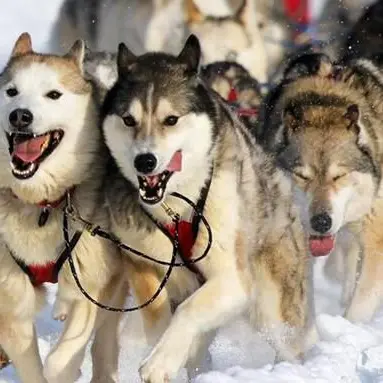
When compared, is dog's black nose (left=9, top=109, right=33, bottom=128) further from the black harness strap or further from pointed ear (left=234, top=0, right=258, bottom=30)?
pointed ear (left=234, top=0, right=258, bottom=30)

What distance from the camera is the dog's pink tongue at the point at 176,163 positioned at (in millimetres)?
3713

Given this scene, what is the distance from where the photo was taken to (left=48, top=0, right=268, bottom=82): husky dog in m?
8.97

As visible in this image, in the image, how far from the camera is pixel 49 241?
3.87 m

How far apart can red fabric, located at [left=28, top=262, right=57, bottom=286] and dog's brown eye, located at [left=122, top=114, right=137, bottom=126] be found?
0.54 meters

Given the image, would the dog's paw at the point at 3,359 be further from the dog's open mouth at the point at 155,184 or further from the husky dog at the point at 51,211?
the dog's open mouth at the point at 155,184

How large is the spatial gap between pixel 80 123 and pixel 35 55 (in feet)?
0.98

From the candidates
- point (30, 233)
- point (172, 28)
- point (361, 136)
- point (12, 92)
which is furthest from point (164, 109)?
point (172, 28)

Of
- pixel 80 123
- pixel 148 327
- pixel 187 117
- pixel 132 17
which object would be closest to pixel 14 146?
pixel 80 123

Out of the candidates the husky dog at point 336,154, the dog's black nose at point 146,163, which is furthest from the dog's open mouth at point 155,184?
the husky dog at point 336,154

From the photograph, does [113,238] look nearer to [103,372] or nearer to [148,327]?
[148,327]

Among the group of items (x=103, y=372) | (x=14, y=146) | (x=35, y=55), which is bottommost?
(x=103, y=372)

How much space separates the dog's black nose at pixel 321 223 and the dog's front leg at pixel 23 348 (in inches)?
49.9

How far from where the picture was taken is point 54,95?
379cm

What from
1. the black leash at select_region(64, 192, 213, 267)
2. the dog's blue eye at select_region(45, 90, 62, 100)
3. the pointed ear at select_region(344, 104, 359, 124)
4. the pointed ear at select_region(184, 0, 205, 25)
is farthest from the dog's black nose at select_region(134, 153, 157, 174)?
the pointed ear at select_region(184, 0, 205, 25)
